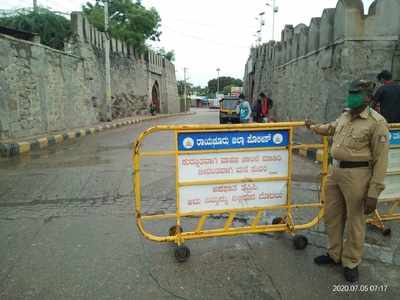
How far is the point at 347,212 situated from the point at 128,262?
2.18m

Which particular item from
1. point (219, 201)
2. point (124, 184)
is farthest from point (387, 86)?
point (124, 184)

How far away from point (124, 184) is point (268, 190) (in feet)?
11.0

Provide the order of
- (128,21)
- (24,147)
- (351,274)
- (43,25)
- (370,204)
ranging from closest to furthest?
(370,204) < (351,274) < (24,147) < (43,25) < (128,21)

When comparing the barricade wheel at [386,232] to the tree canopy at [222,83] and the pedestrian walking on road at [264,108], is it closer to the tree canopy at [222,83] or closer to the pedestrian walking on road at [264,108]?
the pedestrian walking on road at [264,108]

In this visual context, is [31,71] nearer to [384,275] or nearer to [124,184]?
[124,184]

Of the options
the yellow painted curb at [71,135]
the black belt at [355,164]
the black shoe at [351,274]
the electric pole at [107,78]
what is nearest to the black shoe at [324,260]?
the black shoe at [351,274]

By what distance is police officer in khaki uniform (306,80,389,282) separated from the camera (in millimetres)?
2910

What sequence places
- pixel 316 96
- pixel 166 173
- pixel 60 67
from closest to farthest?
1. pixel 166 173
2. pixel 316 96
3. pixel 60 67

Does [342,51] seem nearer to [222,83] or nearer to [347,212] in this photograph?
[347,212]

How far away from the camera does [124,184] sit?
20.6 ft

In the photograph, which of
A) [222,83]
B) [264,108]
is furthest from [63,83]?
[222,83]

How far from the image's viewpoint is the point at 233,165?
3549 mm

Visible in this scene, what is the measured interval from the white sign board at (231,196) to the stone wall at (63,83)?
9.22 metres

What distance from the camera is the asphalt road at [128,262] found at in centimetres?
288
